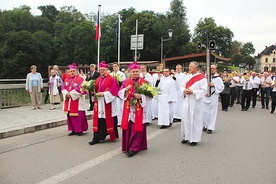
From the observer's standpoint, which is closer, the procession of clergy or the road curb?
the procession of clergy

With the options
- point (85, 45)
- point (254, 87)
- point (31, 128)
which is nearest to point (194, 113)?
point (31, 128)

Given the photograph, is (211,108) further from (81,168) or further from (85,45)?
(85,45)

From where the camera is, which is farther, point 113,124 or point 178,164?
point 113,124

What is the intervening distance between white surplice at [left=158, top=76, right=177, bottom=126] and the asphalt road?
0.89 meters

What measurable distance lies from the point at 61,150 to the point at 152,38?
44.2 m

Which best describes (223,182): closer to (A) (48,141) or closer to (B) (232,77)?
(A) (48,141)

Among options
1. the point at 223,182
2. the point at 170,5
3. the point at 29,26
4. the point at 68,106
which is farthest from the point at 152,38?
the point at 223,182

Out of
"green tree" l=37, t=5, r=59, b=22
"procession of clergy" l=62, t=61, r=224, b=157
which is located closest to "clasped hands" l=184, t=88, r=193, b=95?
"procession of clergy" l=62, t=61, r=224, b=157

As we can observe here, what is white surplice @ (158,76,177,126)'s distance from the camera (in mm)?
8609

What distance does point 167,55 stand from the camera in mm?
48594

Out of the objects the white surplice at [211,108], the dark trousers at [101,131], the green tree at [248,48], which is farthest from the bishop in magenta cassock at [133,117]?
the green tree at [248,48]

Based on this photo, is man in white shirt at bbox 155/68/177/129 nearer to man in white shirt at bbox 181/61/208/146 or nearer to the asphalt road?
the asphalt road

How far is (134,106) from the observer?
591cm

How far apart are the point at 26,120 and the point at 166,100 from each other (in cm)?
463
